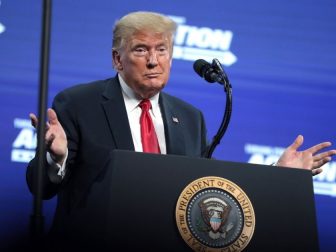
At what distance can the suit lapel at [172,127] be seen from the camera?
91.0 inches

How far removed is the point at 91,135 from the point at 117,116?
101 millimetres

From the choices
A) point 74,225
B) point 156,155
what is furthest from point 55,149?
point 156,155

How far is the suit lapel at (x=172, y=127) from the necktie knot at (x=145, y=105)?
0.19 feet

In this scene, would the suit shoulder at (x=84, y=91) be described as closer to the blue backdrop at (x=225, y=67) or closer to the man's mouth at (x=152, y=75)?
the man's mouth at (x=152, y=75)

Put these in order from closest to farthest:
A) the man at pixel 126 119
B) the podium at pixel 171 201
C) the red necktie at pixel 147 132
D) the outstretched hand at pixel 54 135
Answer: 1. the podium at pixel 171 201
2. the outstretched hand at pixel 54 135
3. the man at pixel 126 119
4. the red necktie at pixel 147 132

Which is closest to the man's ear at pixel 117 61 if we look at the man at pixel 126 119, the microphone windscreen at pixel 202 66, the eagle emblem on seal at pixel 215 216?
the man at pixel 126 119

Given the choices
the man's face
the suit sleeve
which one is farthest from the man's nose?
the suit sleeve

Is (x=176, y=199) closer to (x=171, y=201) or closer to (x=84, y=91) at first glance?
(x=171, y=201)

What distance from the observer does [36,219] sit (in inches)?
57.4

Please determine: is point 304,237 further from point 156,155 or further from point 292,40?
point 292,40

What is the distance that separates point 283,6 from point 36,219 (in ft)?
7.05

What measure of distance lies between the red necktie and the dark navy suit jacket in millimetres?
46

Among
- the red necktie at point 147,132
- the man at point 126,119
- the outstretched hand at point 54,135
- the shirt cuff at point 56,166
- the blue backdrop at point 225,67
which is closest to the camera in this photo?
the outstretched hand at point 54,135

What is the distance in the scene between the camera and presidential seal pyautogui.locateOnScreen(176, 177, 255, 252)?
1.71m
